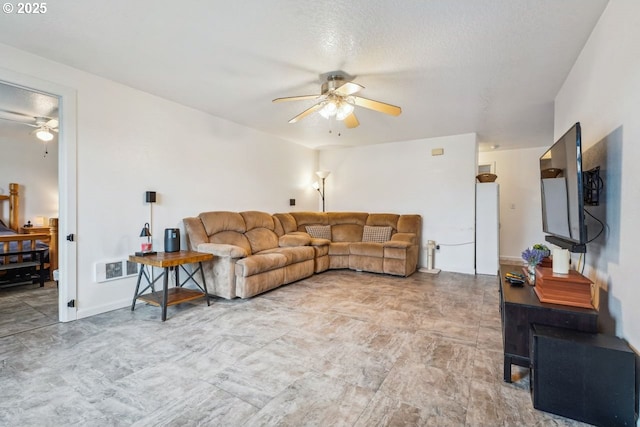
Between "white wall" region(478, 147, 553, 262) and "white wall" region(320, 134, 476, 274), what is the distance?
1.95 m

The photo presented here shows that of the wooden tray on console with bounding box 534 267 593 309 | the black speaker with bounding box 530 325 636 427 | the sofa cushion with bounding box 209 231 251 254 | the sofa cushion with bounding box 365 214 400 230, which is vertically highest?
the sofa cushion with bounding box 365 214 400 230

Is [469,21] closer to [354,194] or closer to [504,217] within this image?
[354,194]

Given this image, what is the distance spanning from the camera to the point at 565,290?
1.77m

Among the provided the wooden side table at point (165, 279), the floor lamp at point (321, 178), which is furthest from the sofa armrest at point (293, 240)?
the floor lamp at point (321, 178)

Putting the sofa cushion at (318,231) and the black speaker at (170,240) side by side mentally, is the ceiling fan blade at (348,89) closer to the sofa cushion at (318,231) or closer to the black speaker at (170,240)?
the black speaker at (170,240)

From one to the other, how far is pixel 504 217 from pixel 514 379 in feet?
17.8

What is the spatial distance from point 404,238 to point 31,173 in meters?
6.93

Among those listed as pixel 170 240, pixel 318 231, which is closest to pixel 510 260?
pixel 318 231

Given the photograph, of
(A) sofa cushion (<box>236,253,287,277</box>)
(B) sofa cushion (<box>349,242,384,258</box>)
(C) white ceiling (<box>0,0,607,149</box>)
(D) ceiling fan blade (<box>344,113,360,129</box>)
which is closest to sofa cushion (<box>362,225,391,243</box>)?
(B) sofa cushion (<box>349,242,384,258</box>)

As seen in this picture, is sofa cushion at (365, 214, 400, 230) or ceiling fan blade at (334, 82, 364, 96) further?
sofa cushion at (365, 214, 400, 230)

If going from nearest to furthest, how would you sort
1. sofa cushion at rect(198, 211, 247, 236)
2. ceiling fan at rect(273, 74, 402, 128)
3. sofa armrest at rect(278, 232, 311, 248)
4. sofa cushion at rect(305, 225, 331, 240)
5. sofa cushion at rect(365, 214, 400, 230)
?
ceiling fan at rect(273, 74, 402, 128) < sofa cushion at rect(198, 211, 247, 236) < sofa armrest at rect(278, 232, 311, 248) < sofa cushion at rect(365, 214, 400, 230) < sofa cushion at rect(305, 225, 331, 240)

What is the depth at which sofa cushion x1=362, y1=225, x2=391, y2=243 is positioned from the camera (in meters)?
5.32

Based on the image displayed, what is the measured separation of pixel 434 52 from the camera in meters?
2.45

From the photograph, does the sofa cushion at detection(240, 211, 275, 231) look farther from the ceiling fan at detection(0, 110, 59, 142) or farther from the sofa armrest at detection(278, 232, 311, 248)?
the ceiling fan at detection(0, 110, 59, 142)
